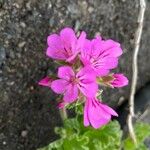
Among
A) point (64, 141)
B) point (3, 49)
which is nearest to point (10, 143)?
point (64, 141)

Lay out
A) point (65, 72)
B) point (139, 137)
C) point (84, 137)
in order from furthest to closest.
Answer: point (139, 137) → point (84, 137) → point (65, 72)

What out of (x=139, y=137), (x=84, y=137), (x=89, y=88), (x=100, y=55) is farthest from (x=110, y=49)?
(x=139, y=137)

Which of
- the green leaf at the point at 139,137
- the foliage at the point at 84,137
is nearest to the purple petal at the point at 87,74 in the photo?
the foliage at the point at 84,137

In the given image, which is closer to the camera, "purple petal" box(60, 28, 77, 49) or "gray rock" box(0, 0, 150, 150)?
"purple petal" box(60, 28, 77, 49)

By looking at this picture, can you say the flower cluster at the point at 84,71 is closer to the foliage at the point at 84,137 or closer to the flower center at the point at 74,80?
the flower center at the point at 74,80

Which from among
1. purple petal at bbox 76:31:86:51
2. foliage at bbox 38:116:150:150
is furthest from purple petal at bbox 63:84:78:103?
foliage at bbox 38:116:150:150

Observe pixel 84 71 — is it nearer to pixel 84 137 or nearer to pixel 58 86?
pixel 58 86

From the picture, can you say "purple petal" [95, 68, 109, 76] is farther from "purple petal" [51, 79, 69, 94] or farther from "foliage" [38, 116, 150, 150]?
"foliage" [38, 116, 150, 150]

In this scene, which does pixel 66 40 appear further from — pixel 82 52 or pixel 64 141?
pixel 64 141
